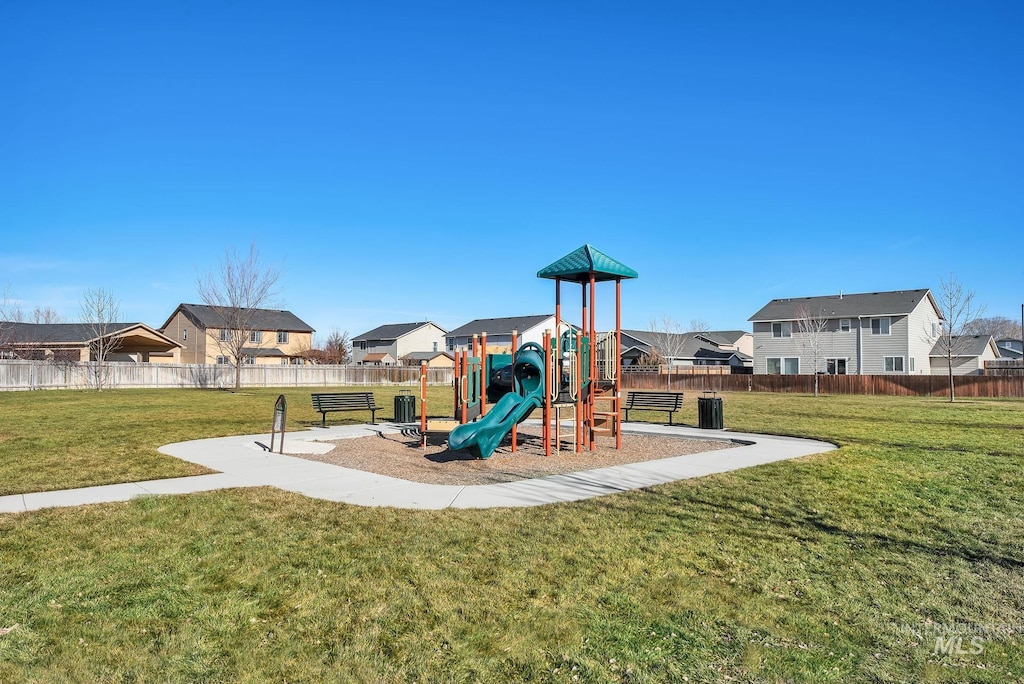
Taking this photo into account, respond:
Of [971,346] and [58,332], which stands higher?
[58,332]

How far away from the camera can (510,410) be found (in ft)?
39.6

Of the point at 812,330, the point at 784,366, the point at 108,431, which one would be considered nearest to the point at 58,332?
the point at 108,431

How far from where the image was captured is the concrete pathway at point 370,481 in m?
8.13

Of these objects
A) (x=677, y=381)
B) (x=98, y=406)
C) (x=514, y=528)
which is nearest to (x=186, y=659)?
(x=514, y=528)

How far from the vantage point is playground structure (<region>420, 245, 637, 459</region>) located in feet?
40.8

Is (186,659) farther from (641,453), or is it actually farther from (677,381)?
(677,381)

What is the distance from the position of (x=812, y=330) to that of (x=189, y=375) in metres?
43.7

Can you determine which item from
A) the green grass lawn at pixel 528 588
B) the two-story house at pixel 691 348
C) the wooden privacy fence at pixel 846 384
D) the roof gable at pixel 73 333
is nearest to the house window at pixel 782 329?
the wooden privacy fence at pixel 846 384

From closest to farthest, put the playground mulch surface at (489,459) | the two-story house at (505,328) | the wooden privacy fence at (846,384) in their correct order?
1. the playground mulch surface at (489,459)
2. the wooden privacy fence at (846,384)
3. the two-story house at (505,328)

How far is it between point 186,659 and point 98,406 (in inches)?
978

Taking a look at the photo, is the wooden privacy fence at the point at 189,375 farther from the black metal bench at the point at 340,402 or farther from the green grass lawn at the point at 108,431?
the black metal bench at the point at 340,402

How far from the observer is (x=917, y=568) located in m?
5.49

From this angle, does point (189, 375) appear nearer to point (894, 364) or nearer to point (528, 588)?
point (528, 588)

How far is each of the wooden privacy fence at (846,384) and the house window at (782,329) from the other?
24.0ft
